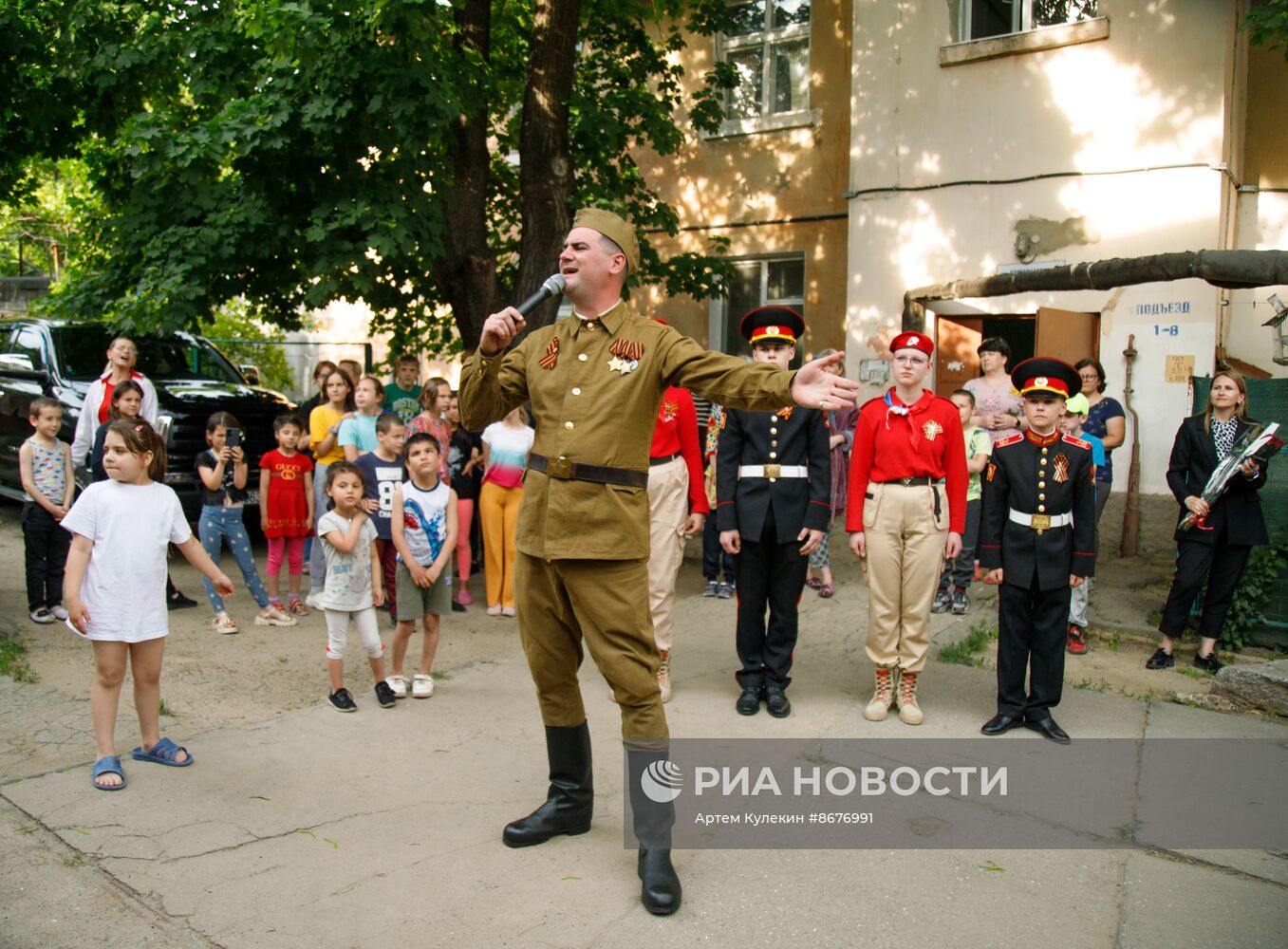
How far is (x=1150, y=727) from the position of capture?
5.58 metres

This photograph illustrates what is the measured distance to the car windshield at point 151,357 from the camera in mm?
10344

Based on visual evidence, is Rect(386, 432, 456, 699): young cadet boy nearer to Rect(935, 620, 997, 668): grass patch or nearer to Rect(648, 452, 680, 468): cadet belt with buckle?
Rect(648, 452, 680, 468): cadet belt with buckle

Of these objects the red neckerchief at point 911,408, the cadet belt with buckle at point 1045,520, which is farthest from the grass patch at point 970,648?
the red neckerchief at point 911,408

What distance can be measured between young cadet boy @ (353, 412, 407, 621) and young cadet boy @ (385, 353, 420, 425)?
226cm

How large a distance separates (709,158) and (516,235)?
276 centimetres

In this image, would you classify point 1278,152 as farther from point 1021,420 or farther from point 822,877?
point 822,877

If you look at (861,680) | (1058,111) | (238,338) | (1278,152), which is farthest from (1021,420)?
(238,338)

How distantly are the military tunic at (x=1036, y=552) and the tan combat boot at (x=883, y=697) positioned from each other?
Answer: 1.85ft

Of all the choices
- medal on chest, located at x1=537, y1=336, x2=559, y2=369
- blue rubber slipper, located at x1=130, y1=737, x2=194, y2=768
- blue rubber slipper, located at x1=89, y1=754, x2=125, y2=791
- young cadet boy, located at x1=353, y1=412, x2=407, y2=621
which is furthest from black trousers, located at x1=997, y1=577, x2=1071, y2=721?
blue rubber slipper, located at x1=89, y1=754, x2=125, y2=791

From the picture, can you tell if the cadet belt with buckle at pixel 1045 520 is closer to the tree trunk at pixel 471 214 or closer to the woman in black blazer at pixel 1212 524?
the woman in black blazer at pixel 1212 524

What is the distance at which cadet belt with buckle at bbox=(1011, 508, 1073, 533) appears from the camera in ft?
17.7

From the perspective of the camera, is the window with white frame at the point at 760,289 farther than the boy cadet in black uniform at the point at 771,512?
Yes

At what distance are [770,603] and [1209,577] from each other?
2.96m

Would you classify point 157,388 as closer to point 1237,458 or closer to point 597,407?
point 597,407
